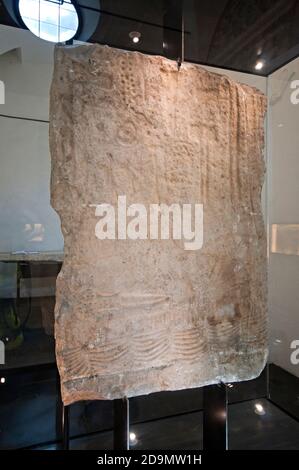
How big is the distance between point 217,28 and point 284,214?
4.59 feet

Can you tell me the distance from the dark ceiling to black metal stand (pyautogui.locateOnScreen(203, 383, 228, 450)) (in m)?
2.10

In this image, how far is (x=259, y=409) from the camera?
2.36 metres

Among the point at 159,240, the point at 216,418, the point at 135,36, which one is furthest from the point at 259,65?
the point at 216,418

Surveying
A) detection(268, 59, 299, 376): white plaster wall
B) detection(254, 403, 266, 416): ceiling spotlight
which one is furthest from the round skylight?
detection(254, 403, 266, 416): ceiling spotlight

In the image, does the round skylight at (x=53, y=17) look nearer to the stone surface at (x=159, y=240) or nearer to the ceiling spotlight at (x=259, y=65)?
the stone surface at (x=159, y=240)

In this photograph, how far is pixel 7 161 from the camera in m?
2.28

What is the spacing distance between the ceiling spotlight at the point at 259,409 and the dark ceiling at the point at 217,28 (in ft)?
8.04

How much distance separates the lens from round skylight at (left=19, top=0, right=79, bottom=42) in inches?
77.6

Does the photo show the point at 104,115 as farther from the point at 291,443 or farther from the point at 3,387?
the point at 291,443

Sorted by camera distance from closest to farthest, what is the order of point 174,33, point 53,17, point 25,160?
point 174,33, point 53,17, point 25,160

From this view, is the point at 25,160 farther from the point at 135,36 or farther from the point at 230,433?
the point at 230,433

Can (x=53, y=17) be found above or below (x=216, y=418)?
above

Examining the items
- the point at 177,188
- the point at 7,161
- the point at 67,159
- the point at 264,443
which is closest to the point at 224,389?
the point at 264,443

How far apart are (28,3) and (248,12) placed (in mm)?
1436
